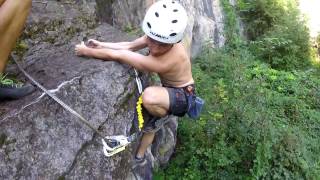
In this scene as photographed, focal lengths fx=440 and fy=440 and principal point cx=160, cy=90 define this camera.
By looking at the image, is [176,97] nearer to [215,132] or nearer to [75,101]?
[75,101]

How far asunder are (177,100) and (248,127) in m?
2.24

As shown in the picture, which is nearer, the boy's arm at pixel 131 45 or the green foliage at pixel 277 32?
the boy's arm at pixel 131 45

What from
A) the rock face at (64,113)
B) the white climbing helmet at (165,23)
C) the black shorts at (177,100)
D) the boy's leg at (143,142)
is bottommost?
the boy's leg at (143,142)

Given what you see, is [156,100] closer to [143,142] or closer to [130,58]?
[130,58]

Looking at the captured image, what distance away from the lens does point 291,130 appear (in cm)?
698

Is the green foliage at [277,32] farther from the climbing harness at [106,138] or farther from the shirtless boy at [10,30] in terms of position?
the shirtless boy at [10,30]

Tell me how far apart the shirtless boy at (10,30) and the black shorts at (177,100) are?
1427 mm

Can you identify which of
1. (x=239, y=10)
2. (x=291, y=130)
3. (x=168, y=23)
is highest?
(x=168, y=23)

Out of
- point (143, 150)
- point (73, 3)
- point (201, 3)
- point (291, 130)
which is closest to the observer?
point (143, 150)

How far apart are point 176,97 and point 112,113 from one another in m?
0.78

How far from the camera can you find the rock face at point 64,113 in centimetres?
330

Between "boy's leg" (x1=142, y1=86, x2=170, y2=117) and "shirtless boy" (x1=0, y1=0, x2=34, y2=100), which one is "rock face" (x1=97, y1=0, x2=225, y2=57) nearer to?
"boy's leg" (x1=142, y1=86, x2=170, y2=117)

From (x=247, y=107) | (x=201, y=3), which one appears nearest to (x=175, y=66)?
(x=247, y=107)

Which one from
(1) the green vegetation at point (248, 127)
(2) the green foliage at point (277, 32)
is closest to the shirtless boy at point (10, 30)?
(1) the green vegetation at point (248, 127)
